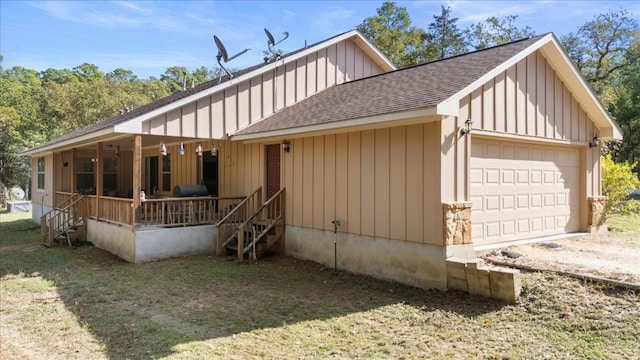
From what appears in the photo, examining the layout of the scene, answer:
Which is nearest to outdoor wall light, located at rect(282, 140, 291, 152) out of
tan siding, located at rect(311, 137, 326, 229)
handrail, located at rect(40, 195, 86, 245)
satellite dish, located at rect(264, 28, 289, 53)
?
tan siding, located at rect(311, 137, 326, 229)

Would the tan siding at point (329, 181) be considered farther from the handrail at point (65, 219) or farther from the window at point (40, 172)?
the window at point (40, 172)

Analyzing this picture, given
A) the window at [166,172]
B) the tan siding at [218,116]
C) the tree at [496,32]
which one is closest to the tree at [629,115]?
the tree at [496,32]

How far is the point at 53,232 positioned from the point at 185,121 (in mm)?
5702

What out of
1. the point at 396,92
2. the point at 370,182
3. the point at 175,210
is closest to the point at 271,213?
the point at 175,210

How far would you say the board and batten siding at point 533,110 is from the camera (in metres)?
7.50

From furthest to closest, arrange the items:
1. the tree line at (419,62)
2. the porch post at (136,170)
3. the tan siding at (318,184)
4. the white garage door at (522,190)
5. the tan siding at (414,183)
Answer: the tree line at (419,62), the porch post at (136,170), the tan siding at (318,184), the white garage door at (522,190), the tan siding at (414,183)

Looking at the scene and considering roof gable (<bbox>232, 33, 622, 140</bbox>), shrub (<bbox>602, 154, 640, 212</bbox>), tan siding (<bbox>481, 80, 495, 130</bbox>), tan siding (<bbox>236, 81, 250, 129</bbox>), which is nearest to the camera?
roof gable (<bbox>232, 33, 622, 140</bbox>)

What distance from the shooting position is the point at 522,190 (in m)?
8.48

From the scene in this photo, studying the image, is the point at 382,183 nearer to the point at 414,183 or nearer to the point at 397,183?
the point at 397,183

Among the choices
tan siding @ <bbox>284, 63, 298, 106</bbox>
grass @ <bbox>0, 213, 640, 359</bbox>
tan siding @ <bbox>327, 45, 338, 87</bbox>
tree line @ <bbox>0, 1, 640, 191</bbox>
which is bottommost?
grass @ <bbox>0, 213, 640, 359</bbox>

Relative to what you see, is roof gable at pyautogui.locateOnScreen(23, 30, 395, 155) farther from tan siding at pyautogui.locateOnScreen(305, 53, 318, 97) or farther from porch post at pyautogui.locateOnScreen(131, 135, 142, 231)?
porch post at pyautogui.locateOnScreen(131, 135, 142, 231)

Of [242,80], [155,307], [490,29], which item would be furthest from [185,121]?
A: [490,29]

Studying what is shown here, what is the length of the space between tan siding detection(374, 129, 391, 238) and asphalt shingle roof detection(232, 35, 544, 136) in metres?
0.60

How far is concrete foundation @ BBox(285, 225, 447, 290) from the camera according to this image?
6.71 m
